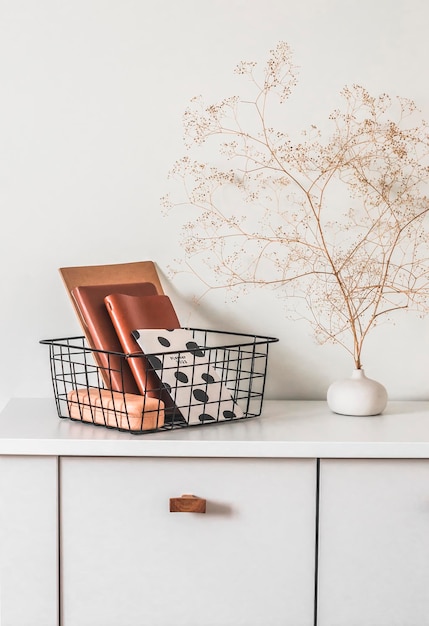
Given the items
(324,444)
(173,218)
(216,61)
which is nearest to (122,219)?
(173,218)

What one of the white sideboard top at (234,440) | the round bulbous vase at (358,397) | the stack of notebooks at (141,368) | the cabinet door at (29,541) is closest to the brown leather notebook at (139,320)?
the stack of notebooks at (141,368)

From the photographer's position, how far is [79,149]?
1696mm

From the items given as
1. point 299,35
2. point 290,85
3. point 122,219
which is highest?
point 299,35

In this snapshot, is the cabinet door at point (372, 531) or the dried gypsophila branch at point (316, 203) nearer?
the cabinet door at point (372, 531)

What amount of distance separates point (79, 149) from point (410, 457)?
0.92 meters

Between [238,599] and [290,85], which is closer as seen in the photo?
[238,599]

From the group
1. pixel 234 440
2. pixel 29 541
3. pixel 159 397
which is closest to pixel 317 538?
pixel 234 440

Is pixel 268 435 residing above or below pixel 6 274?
below

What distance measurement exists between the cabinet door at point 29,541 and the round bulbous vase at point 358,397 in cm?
56

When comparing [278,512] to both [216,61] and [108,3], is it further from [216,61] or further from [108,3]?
[108,3]

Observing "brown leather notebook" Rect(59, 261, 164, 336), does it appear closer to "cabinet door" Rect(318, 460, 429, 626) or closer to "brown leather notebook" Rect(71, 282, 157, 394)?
"brown leather notebook" Rect(71, 282, 157, 394)

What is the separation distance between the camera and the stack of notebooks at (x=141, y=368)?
4.54ft

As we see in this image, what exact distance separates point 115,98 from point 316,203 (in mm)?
481

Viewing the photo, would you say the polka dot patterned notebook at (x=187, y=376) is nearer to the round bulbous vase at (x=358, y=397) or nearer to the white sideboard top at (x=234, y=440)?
the white sideboard top at (x=234, y=440)
